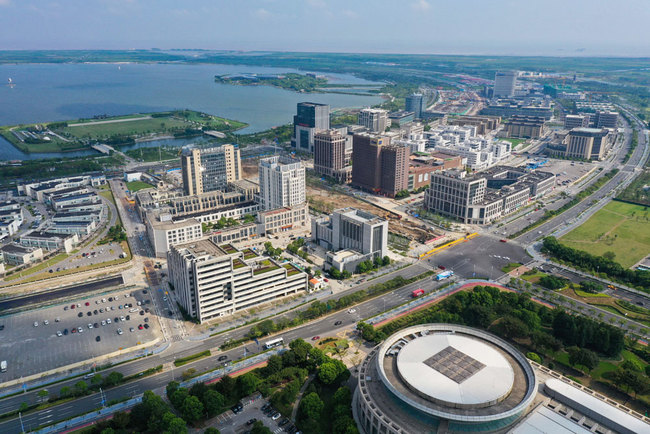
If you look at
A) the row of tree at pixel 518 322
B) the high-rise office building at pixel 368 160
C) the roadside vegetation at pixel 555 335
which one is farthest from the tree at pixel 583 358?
the high-rise office building at pixel 368 160

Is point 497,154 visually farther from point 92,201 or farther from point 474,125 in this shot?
point 92,201

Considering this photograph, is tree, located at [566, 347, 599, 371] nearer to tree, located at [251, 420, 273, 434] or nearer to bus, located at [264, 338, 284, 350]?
bus, located at [264, 338, 284, 350]

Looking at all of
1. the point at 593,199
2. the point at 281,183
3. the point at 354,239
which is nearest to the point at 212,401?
the point at 354,239

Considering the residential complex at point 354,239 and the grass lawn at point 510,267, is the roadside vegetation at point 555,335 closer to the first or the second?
the grass lawn at point 510,267

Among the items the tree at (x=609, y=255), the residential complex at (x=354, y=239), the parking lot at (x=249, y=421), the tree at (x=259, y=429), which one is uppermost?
the residential complex at (x=354, y=239)

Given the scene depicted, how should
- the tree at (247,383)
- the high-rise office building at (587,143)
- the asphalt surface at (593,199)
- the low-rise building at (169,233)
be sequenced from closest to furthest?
the tree at (247,383) < the low-rise building at (169,233) < the asphalt surface at (593,199) < the high-rise office building at (587,143)

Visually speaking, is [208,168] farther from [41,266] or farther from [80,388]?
[80,388]

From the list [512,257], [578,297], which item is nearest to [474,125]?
[512,257]
